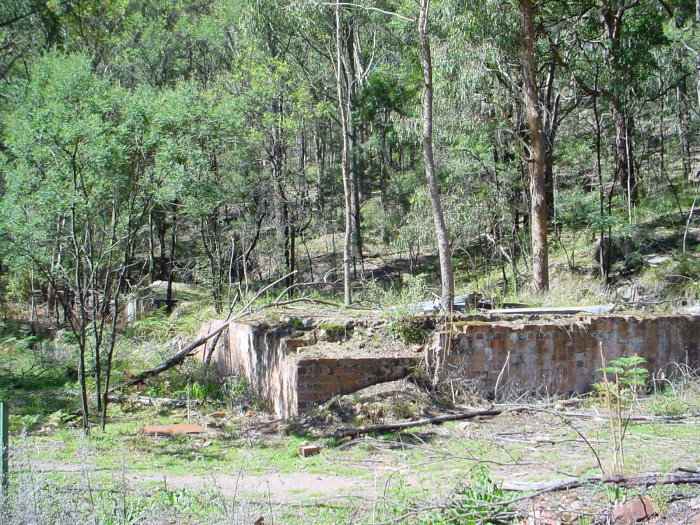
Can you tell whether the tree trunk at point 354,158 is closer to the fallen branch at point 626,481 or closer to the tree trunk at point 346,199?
the tree trunk at point 346,199

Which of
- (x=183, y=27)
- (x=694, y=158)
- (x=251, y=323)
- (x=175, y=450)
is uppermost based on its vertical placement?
(x=183, y=27)

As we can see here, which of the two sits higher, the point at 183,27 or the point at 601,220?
the point at 183,27

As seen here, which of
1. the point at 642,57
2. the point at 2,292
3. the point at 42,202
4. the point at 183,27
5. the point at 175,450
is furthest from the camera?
the point at 183,27

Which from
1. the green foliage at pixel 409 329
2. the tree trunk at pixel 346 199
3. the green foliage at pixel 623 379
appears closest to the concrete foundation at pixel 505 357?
the green foliage at pixel 409 329

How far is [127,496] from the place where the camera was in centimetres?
512

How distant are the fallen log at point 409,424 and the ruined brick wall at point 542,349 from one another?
732 mm

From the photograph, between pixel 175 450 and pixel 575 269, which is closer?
pixel 175 450

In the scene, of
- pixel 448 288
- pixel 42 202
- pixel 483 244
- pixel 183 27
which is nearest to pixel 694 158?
pixel 483 244

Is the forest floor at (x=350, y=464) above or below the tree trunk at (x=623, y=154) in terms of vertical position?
below

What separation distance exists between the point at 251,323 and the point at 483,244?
55.6 feet

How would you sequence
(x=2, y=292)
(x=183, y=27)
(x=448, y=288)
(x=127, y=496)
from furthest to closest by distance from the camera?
(x=183, y=27), (x=2, y=292), (x=448, y=288), (x=127, y=496)

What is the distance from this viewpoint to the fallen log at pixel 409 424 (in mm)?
Answer: 7688

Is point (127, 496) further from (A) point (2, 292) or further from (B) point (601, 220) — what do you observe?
(A) point (2, 292)

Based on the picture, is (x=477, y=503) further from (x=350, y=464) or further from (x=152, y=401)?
(x=152, y=401)
